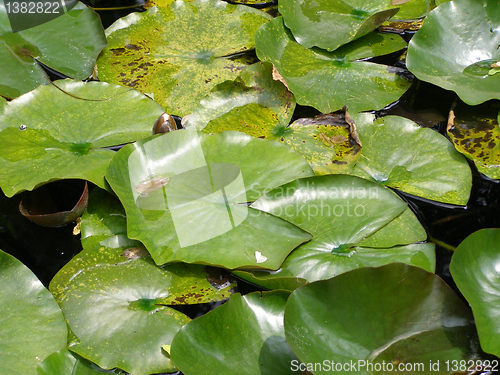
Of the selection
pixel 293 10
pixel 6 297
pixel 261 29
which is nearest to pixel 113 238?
pixel 6 297

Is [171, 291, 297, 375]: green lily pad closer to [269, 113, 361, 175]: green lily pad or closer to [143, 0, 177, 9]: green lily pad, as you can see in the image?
[269, 113, 361, 175]: green lily pad

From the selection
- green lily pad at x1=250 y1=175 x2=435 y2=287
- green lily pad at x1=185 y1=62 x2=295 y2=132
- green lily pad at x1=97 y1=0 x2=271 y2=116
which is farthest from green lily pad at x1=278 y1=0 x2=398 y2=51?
green lily pad at x1=250 y1=175 x2=435 y2=287

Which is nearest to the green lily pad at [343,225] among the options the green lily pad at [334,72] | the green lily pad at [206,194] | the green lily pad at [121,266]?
the green lily pad at [206,194]

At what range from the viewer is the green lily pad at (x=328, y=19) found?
184 centimetres

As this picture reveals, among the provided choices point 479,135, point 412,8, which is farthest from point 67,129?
point 412,8

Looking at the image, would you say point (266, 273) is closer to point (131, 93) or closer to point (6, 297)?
point (6, 297)

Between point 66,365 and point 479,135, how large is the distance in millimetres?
1664

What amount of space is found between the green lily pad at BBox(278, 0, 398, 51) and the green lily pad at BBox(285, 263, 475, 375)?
47.4 inches

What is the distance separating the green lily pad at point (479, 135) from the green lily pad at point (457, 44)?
0.13 meters

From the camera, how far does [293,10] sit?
192 cm

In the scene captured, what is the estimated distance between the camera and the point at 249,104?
161cm

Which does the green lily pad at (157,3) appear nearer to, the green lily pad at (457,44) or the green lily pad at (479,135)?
the green lily pad at (457,44)

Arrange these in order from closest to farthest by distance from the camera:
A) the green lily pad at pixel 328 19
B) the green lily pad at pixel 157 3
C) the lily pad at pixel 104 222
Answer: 1. the lily pad at pixel 104 222
2. the green lily pad at pixel 328 19
3. the green lily pad at pixel 157 3

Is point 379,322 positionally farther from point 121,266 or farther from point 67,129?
point 67,129
